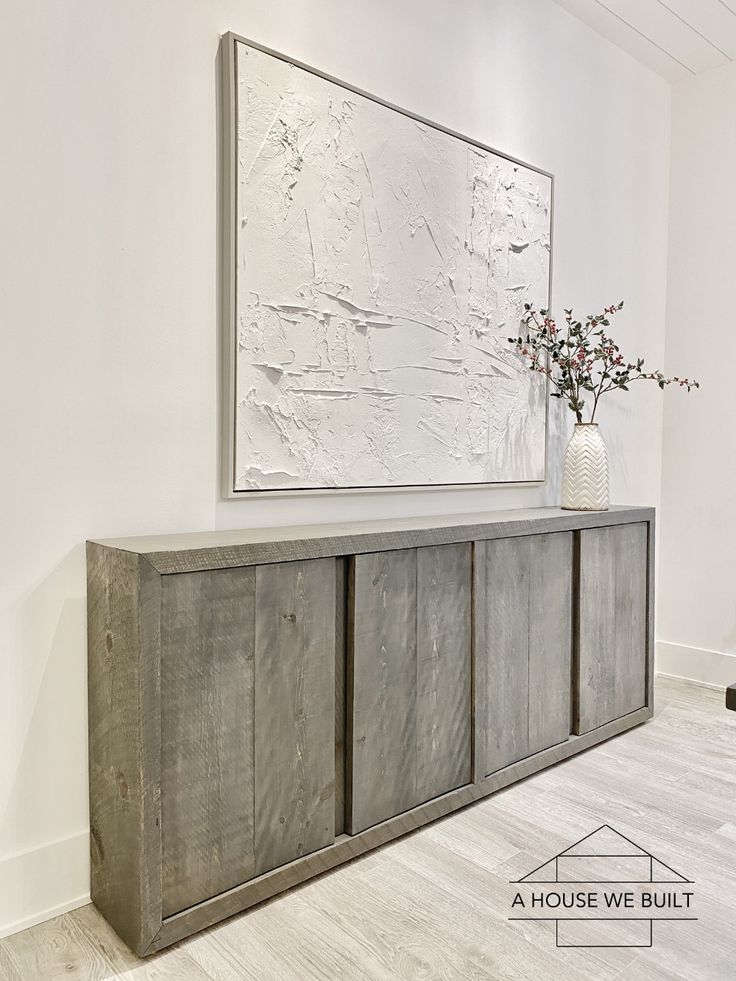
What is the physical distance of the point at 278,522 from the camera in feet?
6.58

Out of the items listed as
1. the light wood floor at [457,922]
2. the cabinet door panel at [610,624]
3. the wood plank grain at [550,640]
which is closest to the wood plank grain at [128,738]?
the light wood floor at [457,922]

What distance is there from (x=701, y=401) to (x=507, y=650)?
5.64 ft

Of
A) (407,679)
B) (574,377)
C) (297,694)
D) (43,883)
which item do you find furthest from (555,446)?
(43,883)

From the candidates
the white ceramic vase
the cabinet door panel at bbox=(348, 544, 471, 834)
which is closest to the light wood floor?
the cabinet door panel at bbox=(348, 544, 471, 834)

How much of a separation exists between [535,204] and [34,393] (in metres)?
1.88

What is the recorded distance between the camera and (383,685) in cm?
188

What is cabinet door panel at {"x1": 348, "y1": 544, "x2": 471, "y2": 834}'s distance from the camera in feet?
6.03

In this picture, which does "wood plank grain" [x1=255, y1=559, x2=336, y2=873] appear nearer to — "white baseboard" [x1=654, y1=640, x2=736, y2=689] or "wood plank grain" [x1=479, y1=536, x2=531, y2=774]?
"wood plank grain" [x1=479, y1=536, x2=531, y2=774]

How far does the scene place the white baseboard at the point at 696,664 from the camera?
3221mm

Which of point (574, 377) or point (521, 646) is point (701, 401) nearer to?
point (574, 377)

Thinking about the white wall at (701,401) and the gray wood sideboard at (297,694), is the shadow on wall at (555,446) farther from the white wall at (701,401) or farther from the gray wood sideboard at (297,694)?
the white wall at (701,401)

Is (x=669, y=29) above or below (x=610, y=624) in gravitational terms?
above

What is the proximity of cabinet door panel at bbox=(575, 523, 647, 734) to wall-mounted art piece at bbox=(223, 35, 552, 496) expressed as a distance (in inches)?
14.8

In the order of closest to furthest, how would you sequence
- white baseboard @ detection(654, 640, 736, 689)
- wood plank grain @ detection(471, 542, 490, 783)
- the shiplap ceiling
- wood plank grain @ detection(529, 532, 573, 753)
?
wood plank grain @ detection(471, 542, 490, 783)
wood plank grain @ detection(529, 532, 573, 753)
the shiplap ceiling
white baseboard @ detection(654, 640, 736, 689)
